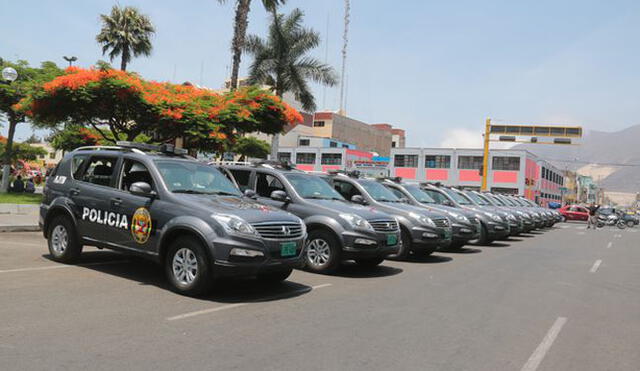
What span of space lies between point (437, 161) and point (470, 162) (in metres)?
4.22

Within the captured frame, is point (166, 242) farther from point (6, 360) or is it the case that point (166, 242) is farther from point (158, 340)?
point (6, 360)

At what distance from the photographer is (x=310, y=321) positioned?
5.77m

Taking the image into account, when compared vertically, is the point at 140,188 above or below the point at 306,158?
below

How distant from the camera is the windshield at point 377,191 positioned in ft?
38.7

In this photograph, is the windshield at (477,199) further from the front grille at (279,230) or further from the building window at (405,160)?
the building window at (405,160)

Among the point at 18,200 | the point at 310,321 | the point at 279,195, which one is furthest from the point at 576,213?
the point at 310,321

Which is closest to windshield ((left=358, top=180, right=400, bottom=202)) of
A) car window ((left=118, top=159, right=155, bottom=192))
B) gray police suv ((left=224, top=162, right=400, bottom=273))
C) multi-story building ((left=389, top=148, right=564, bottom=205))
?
gray police suv ((left=224, top=162, right=400, bottom=273))

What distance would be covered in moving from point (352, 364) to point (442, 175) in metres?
64.2

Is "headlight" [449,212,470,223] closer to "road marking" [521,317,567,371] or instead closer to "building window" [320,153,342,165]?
"road marking" [521,317,567,371]

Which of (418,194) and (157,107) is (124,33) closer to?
(157,107)

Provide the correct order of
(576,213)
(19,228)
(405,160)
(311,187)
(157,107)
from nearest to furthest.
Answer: (311,187), (19,228), (157,107), (576,213), (405,160)

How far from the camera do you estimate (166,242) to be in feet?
22.5

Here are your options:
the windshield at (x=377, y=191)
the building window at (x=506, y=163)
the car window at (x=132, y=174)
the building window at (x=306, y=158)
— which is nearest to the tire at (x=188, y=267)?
the car window at (x=132, y=174)

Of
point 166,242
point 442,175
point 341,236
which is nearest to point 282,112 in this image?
point 341,236
